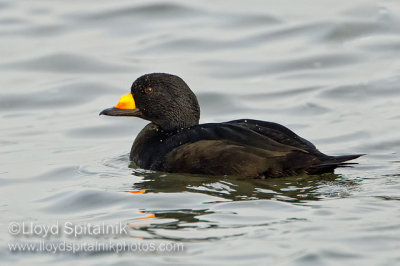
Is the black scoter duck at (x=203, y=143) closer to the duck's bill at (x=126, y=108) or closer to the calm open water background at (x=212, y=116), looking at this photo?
the duck's bill at (x=126, y=108)

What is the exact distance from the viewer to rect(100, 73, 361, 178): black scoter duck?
783 centimetres

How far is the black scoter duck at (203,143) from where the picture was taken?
25.7ft

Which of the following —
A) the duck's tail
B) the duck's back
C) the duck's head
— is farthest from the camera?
the duck's head

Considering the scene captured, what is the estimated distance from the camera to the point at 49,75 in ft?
43.7

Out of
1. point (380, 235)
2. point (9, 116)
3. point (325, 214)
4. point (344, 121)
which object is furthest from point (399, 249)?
point (9, 116)

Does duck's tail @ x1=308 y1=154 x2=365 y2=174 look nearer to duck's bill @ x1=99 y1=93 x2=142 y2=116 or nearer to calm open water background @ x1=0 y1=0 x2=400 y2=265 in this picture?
calm open water background @ x1=0 y1=0 x2=400 y2=265

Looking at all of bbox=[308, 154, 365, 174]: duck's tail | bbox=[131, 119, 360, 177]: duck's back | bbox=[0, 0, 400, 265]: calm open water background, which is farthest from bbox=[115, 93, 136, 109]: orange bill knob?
bbox=[308, 154, 365, 174]: duck's tail

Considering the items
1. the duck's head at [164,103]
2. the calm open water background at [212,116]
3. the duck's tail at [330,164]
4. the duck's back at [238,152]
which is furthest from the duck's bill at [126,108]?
the duck's tail at [330,164]

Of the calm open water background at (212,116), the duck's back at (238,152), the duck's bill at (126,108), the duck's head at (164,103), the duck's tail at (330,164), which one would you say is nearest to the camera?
the calm open water background at (212,116)

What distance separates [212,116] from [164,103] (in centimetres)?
275

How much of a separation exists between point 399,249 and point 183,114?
11.4 ft

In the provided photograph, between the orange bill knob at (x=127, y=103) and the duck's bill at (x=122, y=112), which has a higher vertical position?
the orange bill knob at (x=127, y=103)

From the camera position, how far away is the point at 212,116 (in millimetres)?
11602

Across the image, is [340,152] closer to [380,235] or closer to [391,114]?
→ [391,114]
